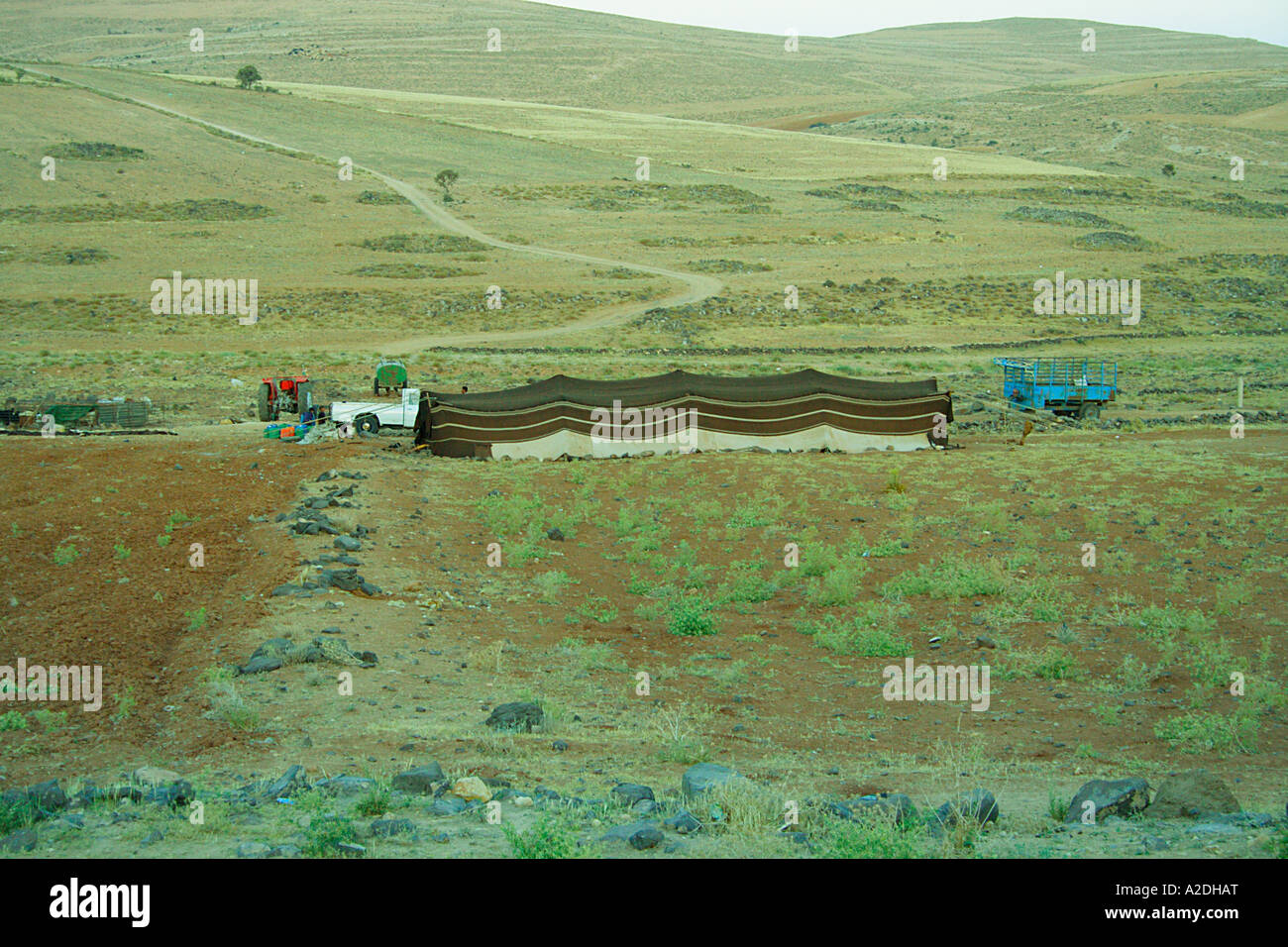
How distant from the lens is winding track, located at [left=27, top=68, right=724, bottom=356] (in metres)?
42.3

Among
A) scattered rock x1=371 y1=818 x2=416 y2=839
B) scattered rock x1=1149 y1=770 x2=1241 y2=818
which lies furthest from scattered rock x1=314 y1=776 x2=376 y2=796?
scattered rock x1=1149 y1=770 x2=1241 y2=818

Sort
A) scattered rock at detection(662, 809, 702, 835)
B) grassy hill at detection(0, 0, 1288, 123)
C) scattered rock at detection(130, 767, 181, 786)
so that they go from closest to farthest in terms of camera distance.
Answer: scattered rock at detection(662, 809, 702, 835), scattered rock at detection(130, 767, 181, 786), grassy hill at detection(0, 0, 1288, 123)

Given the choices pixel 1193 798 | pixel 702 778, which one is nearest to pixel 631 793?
pixel 702 778

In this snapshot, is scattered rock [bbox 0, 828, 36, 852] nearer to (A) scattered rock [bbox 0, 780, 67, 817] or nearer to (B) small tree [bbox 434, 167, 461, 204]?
(A) scattered rock [bbox 0, 780, 67, 817]

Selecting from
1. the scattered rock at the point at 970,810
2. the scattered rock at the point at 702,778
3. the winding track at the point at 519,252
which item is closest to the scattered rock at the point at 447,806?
the scattered rock at the point at 702,778

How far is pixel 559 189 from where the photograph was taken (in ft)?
253

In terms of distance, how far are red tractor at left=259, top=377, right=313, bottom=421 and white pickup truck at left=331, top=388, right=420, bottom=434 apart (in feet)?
3.10

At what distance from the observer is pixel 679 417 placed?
902 inches

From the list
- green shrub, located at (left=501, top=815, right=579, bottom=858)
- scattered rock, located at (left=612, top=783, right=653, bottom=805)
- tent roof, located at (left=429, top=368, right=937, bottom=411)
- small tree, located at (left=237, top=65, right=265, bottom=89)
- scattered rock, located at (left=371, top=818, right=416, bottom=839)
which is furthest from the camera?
small tree, located at (left=237, top=65, right=265, bottom=89)

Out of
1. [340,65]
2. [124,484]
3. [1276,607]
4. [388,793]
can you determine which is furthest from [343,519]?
[340,65]

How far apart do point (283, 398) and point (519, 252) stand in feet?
113

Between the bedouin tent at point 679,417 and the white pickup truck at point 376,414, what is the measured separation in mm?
1455

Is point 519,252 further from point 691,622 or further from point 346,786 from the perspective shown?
point 346,786

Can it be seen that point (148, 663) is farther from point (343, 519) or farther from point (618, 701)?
point (343, 519)
